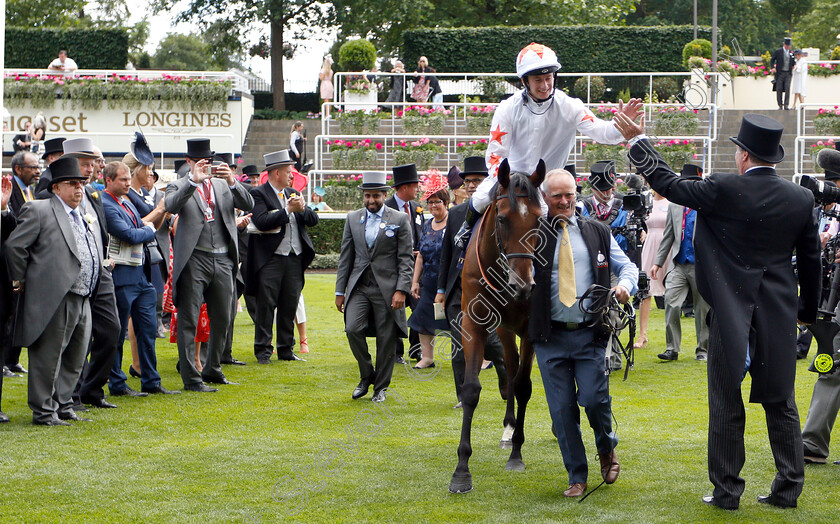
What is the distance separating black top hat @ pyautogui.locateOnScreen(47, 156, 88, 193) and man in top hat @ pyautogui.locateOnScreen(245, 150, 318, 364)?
9.87ft

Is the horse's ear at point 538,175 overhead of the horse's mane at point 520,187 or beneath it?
overhead

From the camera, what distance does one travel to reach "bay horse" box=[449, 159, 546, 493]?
17.5 ft

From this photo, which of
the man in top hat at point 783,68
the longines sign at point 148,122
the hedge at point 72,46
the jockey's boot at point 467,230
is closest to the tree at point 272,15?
the hedge at point 72,46

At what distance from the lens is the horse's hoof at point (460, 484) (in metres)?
5.56

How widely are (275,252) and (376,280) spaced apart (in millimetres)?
2269

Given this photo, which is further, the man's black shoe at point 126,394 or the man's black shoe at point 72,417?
the man's black shoe at point 126,394

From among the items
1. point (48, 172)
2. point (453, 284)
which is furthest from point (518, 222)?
point (48, 172)

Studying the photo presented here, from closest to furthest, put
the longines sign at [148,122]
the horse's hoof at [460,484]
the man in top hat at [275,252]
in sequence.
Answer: the horse's hoof at [460,484] → the man in top hat at [275,252] → the longines sign at [148,122]

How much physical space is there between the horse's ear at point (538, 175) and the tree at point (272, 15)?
31.6m

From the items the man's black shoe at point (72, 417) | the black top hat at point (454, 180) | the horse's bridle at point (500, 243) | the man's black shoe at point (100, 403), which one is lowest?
the man's black shoe at point (100, 403)

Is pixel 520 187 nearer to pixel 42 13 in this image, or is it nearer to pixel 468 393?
pixel 468 393

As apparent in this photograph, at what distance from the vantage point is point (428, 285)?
28.0ft

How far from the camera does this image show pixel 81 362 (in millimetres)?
7488

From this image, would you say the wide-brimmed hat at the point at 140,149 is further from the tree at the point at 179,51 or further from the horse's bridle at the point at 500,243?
the tree at the point at 179,51
